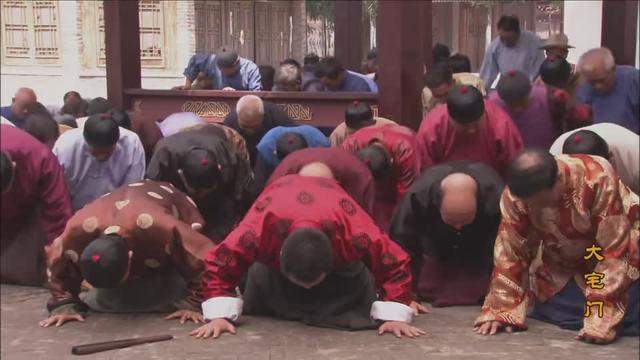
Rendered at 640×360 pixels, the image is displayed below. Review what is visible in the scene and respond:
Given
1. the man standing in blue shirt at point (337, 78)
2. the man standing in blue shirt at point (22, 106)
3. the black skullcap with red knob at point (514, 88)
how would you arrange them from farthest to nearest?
the man standing in blue shirt at point (337, 78) < the man standing in blue shirt at point (22, 106) < the black skullcap with red knob at point (514, 88)

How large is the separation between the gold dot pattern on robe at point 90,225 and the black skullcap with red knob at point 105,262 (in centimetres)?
19

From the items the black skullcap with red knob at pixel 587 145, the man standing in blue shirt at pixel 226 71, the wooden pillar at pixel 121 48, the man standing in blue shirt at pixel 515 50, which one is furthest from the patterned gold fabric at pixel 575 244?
the wooden pillar at pixel 121 48

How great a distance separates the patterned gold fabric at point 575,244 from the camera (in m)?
4.02

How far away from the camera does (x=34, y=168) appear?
500cm

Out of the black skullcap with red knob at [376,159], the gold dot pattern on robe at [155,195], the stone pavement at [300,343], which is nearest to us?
the stone pavement at [300,343]

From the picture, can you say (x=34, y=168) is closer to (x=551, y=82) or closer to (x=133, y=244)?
(x=133, y=244)

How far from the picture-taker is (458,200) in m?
4.46

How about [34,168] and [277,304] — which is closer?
[277,304]

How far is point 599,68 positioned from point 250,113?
2230mm

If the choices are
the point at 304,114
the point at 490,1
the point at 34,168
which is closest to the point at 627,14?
the point at 304,114

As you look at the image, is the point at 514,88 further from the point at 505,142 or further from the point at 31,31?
the point at 31,31

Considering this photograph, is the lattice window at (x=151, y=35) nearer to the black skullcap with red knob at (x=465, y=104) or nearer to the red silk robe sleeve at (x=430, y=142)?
the red silk robe sleeve at (x=430, y=142)

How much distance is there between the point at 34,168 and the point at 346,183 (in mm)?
1679

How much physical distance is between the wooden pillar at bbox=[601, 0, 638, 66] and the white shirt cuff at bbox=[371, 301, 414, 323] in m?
4.50
